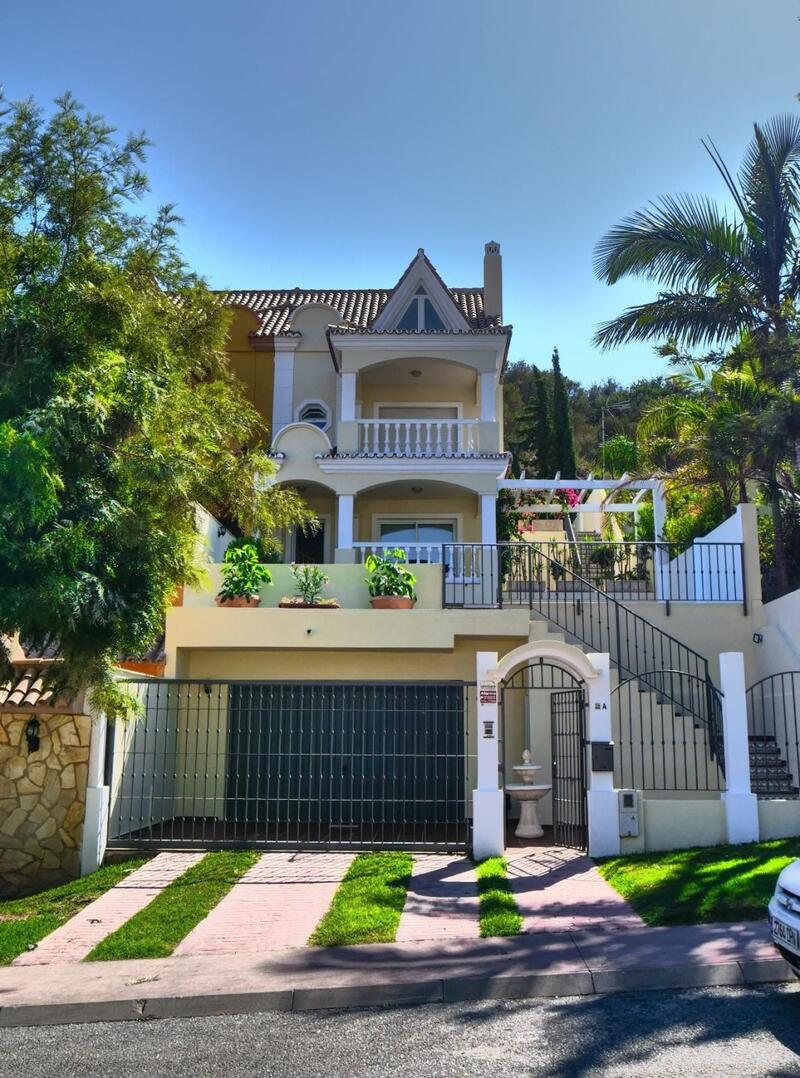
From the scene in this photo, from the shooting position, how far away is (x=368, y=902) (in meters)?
8.68

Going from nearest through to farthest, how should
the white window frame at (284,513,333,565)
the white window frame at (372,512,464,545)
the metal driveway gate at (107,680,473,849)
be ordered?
the metal driveway gate at (107,680,473,849), the white window frame at (284,513,333,565), the white window frame at (372,512,464,545)

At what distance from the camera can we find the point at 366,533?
2064 centimetres

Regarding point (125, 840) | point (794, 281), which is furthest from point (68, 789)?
point (794, 281)

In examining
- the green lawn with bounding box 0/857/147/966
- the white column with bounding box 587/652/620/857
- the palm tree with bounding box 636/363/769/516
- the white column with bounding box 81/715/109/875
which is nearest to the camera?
the green lawn with bounding box 0/857/147/966

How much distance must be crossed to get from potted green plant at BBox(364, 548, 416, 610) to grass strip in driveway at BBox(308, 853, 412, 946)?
4.48 m

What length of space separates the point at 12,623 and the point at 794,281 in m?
11.7

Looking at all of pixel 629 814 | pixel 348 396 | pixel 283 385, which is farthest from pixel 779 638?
pixel 283 385

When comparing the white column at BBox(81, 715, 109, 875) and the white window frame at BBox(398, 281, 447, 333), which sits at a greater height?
the white window frame at BBox(398, 281, 447, 333)

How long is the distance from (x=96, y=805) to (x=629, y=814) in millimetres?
5974

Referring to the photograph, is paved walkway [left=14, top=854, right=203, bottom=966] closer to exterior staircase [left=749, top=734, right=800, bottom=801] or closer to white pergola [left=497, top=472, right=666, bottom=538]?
exterior staircase [left=749, top=734, right=800, bottom=801]

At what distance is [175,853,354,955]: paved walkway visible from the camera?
7738mm

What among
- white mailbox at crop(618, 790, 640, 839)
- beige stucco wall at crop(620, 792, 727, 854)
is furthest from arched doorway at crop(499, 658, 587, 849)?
beige stucco wall at crop(620, 792, 727, 854)

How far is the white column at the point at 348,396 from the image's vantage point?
19.2 meters

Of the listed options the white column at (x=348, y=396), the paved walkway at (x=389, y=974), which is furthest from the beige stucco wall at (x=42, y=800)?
the white column at (x=348, y=396)
